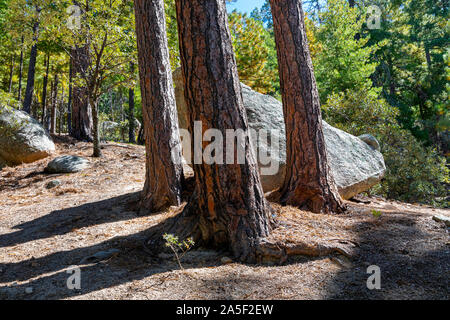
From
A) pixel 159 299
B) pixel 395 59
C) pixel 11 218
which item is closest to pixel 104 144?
pixel 11 218

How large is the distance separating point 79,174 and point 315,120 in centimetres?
630

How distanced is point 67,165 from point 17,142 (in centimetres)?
244

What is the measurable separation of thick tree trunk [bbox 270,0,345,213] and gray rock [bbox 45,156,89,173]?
20.2 ft

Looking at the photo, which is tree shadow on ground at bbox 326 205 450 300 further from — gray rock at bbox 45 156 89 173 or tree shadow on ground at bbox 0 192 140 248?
gray rock at bbox 45 156 89 173

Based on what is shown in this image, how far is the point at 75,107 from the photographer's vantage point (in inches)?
435

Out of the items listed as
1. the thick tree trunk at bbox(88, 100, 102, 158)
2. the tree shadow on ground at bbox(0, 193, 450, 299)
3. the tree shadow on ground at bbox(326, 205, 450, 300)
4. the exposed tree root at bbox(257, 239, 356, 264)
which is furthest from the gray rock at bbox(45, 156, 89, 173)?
the tree shadow on ground at bbox(326, 205, 450, 300)

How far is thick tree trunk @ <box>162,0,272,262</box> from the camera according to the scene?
3049 millimetres

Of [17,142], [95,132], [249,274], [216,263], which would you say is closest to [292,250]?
[249,274]

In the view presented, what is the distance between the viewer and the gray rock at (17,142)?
922 cm

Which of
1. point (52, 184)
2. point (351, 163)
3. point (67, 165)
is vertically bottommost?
point (52, 184)

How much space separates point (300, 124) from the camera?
170 inches

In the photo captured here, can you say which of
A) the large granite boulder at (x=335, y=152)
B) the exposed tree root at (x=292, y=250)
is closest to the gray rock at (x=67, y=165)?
the large granite boulder at (x=335, y=152)

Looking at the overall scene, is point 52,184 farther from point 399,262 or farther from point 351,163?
point 399,262

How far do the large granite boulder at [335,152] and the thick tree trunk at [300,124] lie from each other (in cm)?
132
